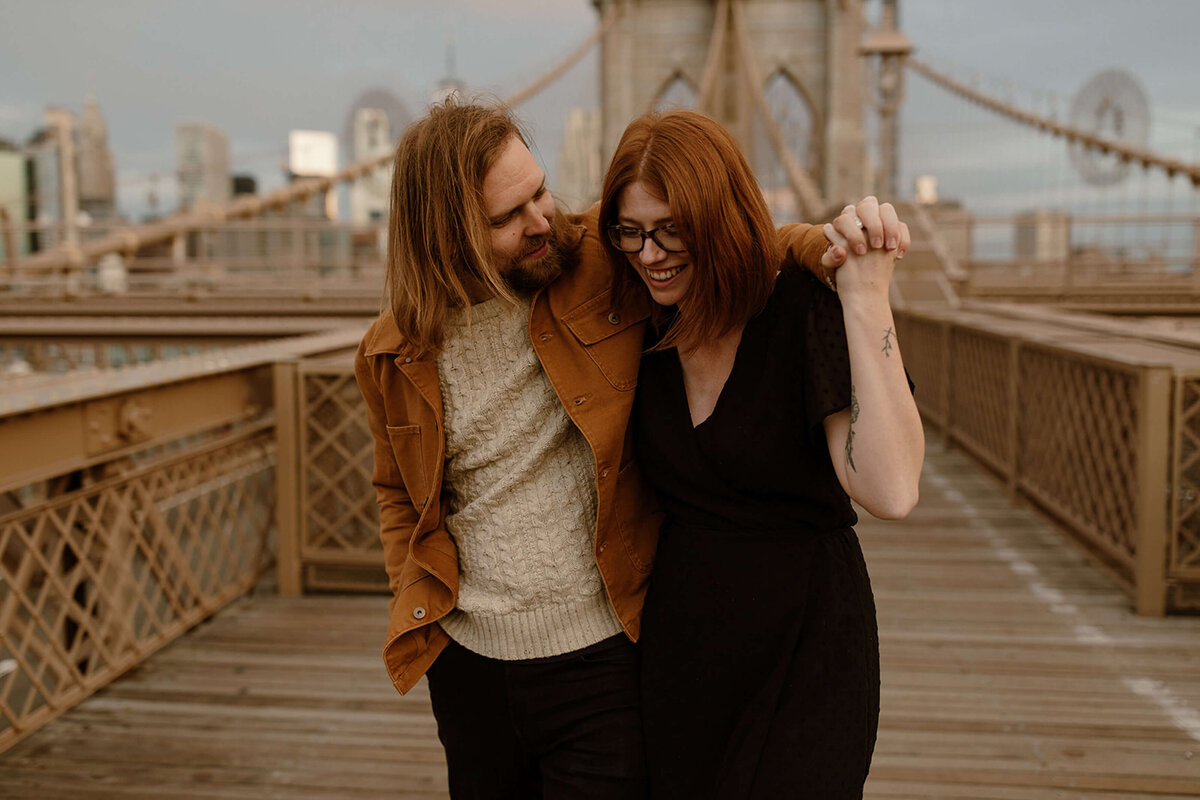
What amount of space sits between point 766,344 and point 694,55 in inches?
960

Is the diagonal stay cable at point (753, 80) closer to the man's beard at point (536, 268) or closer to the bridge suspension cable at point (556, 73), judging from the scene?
the bridge suspension cable at point (556, 73)

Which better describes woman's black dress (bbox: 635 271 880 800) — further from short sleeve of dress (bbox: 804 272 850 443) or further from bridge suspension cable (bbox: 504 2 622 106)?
bridge suspension cable (bbox: 504 2 622 106)

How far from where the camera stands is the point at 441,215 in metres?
1.44

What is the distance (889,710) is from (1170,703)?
0.78 meters

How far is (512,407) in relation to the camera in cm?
154

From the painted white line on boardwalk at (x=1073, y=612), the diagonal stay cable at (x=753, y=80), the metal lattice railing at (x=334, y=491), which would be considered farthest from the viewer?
the diagonal stay cable at (x=753, y=80)

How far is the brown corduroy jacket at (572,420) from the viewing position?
148cm

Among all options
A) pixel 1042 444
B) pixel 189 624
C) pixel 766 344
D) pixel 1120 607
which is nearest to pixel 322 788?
pixel 189 624

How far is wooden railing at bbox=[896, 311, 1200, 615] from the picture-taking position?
11.5 feet

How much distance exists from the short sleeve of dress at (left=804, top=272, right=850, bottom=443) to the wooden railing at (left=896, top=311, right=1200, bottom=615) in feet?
8.62

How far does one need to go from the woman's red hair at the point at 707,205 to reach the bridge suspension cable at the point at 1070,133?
69.7ft

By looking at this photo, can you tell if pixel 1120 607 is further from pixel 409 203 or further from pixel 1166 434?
pixel 409 203

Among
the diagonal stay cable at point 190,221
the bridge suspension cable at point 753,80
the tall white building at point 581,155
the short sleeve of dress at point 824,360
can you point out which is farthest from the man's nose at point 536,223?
the bridge suspension cable at point 753,80

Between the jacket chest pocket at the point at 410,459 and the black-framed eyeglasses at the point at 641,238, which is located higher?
the black-framed eyeglasses at the point at 641,238
